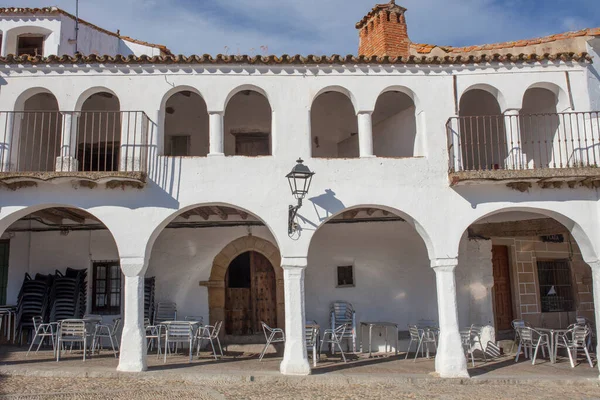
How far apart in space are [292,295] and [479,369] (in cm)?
382

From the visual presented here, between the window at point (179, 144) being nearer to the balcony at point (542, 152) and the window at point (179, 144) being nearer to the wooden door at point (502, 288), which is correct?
the balcony at point (542, 152)

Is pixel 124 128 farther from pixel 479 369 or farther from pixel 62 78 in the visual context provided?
pixel 479 369

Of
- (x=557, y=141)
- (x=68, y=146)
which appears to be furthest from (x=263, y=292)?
(x=557, y=141)

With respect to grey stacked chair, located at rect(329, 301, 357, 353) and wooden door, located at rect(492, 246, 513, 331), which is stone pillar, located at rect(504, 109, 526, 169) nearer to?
wooden door, located at rect(492, 246, 513, 331)

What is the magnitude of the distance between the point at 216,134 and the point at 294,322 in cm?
364

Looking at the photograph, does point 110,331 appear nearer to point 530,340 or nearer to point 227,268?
point 227,268

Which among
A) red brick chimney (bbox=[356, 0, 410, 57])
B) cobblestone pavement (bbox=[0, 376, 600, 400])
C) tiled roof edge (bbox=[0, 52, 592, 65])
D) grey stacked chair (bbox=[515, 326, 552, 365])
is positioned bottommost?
cobblestone pavement (bbox=[0, 376, 600, 400])

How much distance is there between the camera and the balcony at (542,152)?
9227mm

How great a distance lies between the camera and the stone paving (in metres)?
7.92

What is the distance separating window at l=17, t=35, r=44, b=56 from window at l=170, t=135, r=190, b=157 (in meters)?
5.57

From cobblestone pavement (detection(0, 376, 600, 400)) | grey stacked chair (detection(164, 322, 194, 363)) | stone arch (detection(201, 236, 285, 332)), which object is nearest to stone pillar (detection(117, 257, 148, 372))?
cobblestone pavement (detection(0, 376, 600, 400))

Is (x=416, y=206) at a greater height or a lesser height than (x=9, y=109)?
lesser

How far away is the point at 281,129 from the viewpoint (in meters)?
9.79

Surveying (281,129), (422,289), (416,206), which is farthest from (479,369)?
(281,129)
